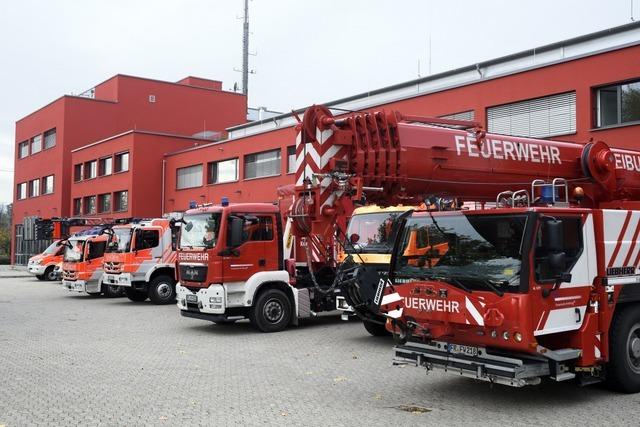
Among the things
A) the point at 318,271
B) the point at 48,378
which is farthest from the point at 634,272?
the point at 48,378

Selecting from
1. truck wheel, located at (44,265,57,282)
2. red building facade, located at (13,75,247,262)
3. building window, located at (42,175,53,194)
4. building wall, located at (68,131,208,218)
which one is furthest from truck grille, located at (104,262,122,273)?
building window, located at (42,175,53,194)

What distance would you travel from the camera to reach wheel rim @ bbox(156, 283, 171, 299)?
18.8 meters

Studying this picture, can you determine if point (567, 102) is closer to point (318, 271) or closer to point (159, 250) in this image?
point (318, 271)

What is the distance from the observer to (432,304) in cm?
700

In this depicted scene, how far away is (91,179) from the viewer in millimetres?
43219

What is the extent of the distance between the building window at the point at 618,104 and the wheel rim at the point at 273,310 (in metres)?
9.64

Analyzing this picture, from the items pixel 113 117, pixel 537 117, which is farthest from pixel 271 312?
pixel 113 117

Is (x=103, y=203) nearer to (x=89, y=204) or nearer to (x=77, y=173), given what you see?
(x=89, y=204)

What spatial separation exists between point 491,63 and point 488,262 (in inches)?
582

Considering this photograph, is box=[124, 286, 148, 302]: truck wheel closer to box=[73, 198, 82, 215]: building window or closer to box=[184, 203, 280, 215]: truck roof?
box=[184, 203, 280, 215]: truck roof

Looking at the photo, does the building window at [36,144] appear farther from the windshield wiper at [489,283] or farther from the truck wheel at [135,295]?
the windshield wiper at [489,283]

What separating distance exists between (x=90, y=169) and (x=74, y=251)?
79.4 ft

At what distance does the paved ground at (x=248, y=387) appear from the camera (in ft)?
21.3

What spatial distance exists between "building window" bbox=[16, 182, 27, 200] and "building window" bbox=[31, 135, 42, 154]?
3.08m
